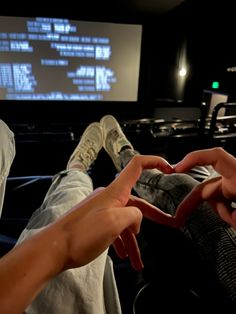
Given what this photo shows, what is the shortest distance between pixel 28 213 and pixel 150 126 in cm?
169

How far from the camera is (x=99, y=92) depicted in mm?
3035

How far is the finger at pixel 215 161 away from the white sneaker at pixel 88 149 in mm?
587

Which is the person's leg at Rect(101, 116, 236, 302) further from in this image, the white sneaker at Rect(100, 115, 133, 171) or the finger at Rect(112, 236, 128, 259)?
the white sneaker at Rect(100, 115, 133, 171)

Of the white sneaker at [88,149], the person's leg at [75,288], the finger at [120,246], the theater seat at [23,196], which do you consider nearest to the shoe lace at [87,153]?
the white sneaker at [88,149]

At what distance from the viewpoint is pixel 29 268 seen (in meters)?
0.20

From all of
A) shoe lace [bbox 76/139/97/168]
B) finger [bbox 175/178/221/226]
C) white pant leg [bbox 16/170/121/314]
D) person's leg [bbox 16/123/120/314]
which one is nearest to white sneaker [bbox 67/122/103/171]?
shoe lace [bbox 76/139/97/168]

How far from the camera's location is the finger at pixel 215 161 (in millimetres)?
310

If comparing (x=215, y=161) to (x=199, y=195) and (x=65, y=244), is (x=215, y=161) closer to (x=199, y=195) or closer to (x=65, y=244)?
(x=199, y=195)

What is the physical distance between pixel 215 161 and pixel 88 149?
83 centimetres

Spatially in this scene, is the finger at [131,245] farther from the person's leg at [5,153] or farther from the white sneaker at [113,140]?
the white sneaker at [113,140]

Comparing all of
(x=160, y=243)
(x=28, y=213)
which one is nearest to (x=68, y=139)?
(x=28, y=213)

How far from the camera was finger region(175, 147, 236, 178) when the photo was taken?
310mm

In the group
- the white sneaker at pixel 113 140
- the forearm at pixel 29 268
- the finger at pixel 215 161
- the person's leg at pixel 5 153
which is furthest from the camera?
the white sneaker at pixel 113 140

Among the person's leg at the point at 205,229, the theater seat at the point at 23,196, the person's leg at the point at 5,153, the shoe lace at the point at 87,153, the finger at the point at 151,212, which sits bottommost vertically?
the theater seat at the point at 23,196
